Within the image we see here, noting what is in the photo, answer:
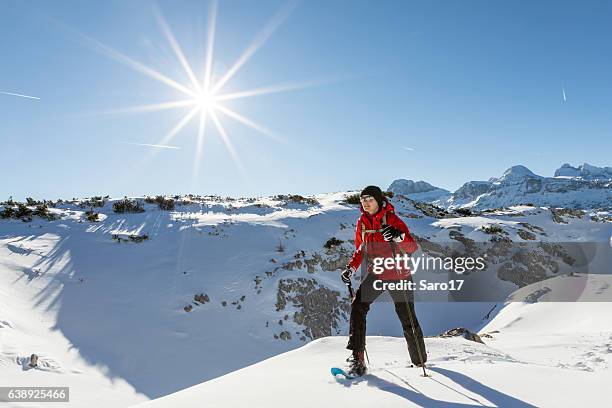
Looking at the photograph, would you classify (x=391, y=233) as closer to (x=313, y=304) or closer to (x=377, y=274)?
(x=377, y=274)

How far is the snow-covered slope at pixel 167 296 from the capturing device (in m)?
7.05

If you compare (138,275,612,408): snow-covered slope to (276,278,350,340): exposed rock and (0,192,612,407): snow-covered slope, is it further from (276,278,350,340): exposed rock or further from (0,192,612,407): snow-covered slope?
(276,278,350,340): exposed rock

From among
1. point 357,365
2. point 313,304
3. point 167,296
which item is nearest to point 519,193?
point 313,304

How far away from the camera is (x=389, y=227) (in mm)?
4418

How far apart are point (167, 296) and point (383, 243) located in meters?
8.17

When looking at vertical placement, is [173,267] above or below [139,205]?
below

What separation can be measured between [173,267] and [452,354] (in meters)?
9.68

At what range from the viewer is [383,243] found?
452cm

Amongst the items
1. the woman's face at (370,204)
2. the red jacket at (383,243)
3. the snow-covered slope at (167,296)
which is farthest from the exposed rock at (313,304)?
the woman's face at (370,204)

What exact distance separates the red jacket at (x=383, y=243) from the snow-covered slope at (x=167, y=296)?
2.26m

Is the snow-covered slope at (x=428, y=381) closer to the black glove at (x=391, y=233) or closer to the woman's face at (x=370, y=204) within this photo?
the black glove at (x=391, y=233)

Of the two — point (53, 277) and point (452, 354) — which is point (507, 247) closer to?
point (452, 354)

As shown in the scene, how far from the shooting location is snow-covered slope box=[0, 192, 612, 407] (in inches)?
277

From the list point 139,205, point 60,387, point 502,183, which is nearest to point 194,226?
point 139,205
